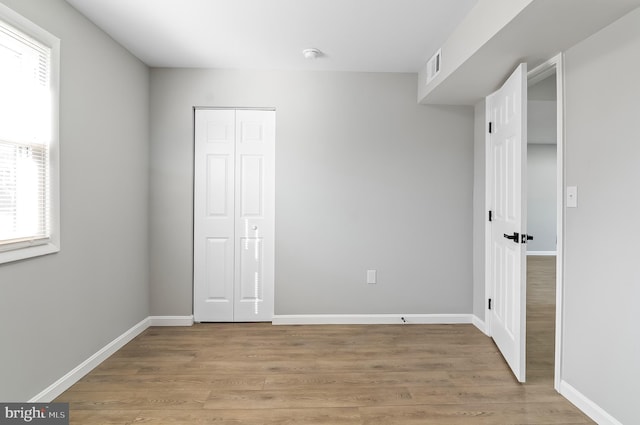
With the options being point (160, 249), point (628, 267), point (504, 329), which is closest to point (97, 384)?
point (160, 249)

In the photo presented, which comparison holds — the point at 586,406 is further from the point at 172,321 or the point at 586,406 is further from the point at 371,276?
the point at 172,321

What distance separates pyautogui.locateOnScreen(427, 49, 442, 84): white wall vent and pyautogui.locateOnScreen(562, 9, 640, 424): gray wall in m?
0.96

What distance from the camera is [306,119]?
3.46 metres

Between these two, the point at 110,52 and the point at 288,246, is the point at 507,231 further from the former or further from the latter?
the point at 110,52

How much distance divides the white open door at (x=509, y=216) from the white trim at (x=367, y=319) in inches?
18.3

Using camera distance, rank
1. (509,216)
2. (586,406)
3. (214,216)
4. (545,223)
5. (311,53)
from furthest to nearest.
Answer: (545,223), (214,216), (311,53), (509,216), (586,406)

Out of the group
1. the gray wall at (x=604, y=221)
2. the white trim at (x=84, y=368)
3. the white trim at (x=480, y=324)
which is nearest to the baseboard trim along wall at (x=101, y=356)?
the white trim at (x=84, y=368)

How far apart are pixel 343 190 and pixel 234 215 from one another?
1.14 metres

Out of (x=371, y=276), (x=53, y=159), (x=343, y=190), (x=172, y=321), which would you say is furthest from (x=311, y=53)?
(x=172, y=321)

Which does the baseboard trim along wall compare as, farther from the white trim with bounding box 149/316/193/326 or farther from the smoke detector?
the smoke detector

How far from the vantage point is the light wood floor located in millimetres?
2000

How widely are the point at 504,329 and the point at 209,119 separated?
3264mm

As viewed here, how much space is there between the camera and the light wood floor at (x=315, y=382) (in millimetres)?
2000

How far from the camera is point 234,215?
3.50 meters
